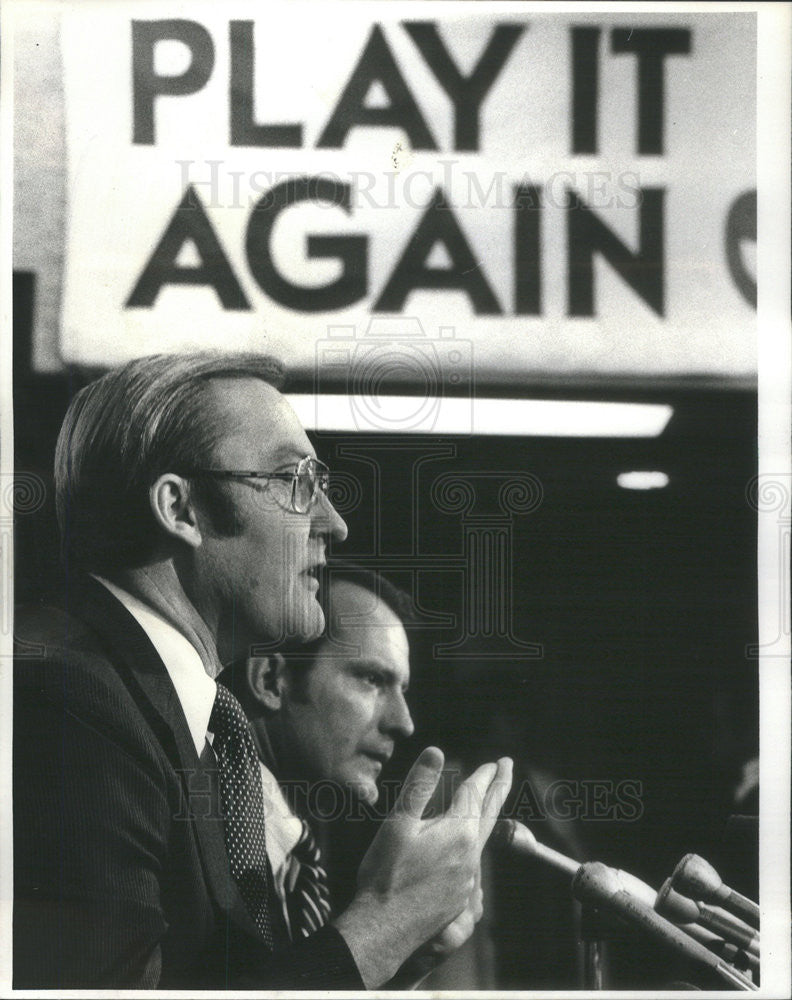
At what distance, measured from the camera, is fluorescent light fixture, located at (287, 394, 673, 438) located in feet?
7.52

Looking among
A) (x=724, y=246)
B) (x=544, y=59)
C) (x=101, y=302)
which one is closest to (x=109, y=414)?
(x=101, y=302)

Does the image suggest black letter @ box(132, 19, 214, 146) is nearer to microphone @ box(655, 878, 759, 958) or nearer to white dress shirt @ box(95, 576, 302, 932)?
white dress shirt @ box(95, 576, 302, 932)

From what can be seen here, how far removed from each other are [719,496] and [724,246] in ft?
1.73

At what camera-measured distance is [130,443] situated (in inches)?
89.1

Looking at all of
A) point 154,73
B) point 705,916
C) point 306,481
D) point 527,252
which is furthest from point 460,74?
point 705,916

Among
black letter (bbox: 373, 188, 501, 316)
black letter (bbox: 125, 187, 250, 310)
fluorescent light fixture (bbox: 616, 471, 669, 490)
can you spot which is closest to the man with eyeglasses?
black letter (bbox: 125, 187, 250, 310)

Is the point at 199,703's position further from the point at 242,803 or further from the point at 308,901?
the point at 308,901

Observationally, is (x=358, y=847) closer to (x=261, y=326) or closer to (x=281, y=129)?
(x=261, y=326)

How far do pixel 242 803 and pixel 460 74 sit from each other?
1.56 metres

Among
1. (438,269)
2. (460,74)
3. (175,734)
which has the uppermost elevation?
(460,74)

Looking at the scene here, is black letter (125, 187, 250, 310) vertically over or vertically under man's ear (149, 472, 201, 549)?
over

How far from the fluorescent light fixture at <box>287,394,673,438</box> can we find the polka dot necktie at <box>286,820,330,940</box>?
89 centimetres

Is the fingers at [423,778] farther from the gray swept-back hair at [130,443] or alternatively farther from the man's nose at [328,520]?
the gray swept-back hair at [130,443]

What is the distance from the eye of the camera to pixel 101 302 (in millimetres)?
2303
